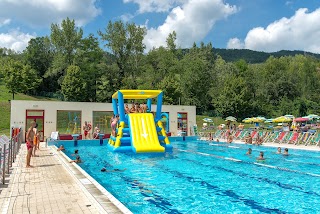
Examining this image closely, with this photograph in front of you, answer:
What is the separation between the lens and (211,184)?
8711mm

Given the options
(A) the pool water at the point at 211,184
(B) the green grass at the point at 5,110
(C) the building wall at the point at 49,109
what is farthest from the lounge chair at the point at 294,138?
(B) the green grass at the point at 5,110

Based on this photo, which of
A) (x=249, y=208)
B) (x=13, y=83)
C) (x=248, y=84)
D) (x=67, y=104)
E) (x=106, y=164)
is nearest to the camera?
(x=249, y=208)

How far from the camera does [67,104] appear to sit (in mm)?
22547

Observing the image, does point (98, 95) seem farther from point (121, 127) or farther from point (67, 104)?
point (121, 127)

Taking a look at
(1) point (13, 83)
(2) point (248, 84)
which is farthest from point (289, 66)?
(1) point (13, 83)

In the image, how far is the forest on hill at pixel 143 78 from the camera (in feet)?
149

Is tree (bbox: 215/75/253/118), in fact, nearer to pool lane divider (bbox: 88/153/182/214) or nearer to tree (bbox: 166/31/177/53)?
tree (bbox: 166/31/177/53)

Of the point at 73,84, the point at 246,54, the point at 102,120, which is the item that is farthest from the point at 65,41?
the point at 246,54

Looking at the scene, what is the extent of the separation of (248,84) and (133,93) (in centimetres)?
3997

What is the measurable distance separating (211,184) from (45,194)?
466cm

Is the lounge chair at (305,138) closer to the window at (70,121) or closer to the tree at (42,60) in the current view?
the window at (70,121)

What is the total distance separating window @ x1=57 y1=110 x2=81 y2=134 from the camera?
22.6 m

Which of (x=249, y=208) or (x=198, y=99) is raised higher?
(x=198, y=99)

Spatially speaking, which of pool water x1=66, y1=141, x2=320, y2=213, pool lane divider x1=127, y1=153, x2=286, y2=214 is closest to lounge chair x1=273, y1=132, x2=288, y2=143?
pool water x1=66, y1=141, x2=320, y2=213
